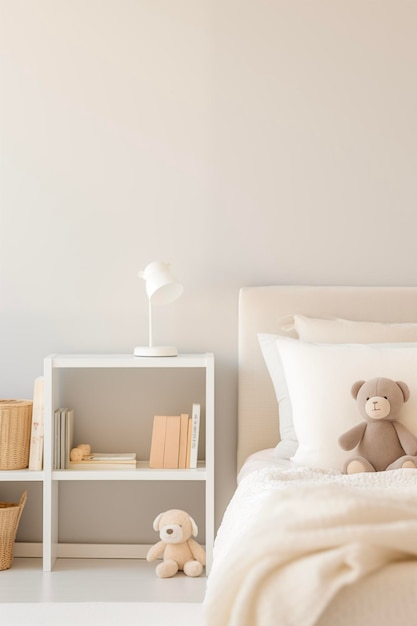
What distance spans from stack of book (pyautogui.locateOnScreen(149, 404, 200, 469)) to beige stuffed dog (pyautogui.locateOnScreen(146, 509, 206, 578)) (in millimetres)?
175

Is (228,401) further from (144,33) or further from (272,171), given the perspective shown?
(144,33)

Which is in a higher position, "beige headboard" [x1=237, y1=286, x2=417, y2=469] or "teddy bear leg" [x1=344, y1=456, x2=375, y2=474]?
"beige headboard" [x1=237, y1=286, x2=417, y2=469]

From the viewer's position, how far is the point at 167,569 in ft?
10.0

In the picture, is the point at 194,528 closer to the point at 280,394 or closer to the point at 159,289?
the point at 280,394

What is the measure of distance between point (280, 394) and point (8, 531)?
1104 millimetres

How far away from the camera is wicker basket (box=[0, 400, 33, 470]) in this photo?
10.2 ft

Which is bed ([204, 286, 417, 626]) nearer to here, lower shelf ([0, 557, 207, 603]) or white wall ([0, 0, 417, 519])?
white wall ([0, 0, 417, 519])

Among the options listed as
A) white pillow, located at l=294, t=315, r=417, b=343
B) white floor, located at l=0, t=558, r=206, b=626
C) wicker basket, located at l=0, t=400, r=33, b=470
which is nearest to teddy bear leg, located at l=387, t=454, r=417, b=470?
white pillow, located at l=294, t=315, r=417, b=343

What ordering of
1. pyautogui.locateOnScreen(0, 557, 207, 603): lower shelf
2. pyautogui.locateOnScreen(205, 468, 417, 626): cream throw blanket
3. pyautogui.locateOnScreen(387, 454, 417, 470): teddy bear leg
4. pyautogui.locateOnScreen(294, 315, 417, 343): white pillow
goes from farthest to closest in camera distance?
pyautogui.locateOnScreen(294, 315, 417, 343): white pillow, pyautogui.locateOnScreen(0, 557, 207, 603): lower shelf, pyautogui.locateOnScreen(387, 454, 417, 470): teddy bear leg, pyautogui.locateOnScreen(205, 468, 417, 626): cream throw blanket

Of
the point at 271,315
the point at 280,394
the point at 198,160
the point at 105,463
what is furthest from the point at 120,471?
the point at 198,160

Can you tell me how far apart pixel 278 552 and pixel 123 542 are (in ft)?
6.39

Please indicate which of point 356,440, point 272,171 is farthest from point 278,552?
point 272,171

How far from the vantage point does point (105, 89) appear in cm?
337

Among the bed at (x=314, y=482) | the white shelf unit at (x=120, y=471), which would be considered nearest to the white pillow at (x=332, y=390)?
the bed at (x=314, y=482)
